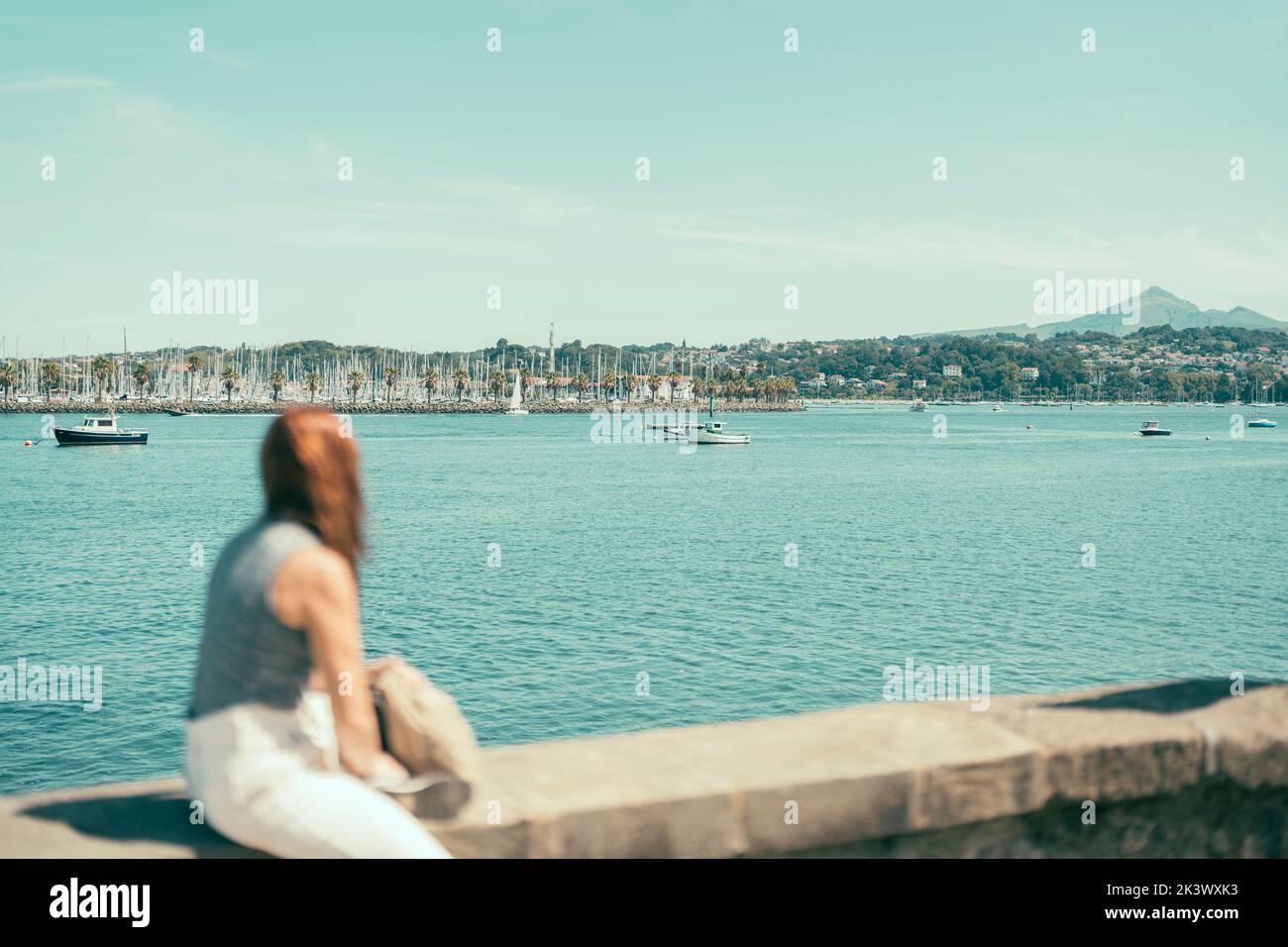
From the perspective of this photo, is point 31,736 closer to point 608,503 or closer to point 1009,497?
point 608,503

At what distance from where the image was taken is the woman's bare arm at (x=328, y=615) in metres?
3.15

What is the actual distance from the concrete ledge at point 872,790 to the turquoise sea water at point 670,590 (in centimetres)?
121

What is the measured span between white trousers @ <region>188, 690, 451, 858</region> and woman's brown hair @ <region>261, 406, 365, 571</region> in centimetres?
45

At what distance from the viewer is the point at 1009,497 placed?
7300 cm

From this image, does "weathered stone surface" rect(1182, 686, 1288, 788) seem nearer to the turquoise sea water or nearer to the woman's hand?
the woman's hand

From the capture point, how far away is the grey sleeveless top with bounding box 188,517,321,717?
3156mm

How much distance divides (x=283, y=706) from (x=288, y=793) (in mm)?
221

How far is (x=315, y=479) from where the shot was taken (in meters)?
3.34
